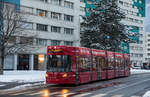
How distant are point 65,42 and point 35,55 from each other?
318 inches

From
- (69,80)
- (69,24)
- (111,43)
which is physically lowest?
(69,80)

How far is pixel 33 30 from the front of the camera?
174ft

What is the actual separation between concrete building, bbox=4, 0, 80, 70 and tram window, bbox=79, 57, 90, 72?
27.3 m

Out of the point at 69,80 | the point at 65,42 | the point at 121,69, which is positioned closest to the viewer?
the point at 69,80

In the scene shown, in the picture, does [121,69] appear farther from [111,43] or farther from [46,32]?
[46,32]

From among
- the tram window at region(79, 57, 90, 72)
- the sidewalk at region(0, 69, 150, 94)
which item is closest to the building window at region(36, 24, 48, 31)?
the sidewalk at region(0, 69, 150, 94)

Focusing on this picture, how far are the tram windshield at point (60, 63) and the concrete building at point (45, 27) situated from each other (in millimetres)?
28795

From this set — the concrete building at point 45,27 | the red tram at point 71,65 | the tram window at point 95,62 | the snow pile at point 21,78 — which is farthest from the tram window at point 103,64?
the concrete building at point 45,27

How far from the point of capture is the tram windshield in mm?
20406

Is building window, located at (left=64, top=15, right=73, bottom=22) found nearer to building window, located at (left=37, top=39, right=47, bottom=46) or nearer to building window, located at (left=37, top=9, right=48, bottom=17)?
building window, located at (left=37, top=9, right=48, bottom=17)

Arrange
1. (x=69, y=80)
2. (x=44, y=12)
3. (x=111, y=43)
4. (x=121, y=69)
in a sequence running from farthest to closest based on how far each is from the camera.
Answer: (x=44, y=12)
(x=111, y=43)
(x=121, y=69)
(x=69, y=80)

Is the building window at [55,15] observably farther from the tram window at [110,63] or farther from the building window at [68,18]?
the tram window at [110,63]

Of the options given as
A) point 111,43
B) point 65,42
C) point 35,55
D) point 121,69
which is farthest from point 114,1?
point 121,69

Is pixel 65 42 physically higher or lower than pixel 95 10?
Result: lower
